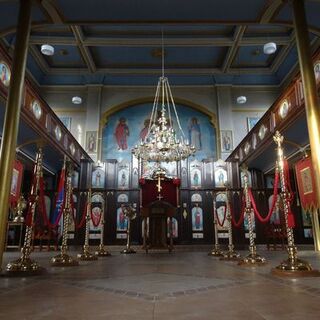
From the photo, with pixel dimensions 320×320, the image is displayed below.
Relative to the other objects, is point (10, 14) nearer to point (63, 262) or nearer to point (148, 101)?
point (63, 262)

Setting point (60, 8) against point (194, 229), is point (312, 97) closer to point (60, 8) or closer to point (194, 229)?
point (60, 8)

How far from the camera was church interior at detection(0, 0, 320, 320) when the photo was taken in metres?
3.47

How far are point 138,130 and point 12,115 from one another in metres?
11.2

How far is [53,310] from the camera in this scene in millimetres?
2361

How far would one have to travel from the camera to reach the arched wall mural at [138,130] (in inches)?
589

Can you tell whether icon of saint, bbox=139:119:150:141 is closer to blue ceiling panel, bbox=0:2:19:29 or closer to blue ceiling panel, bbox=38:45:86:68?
blue ceiling panel, bbox=38:45:86:68

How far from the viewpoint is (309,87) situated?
13.9ft

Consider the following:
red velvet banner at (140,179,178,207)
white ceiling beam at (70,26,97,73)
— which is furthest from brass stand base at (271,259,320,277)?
white ceiling beam at (70,26,97,73)

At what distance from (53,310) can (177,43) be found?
489 inches

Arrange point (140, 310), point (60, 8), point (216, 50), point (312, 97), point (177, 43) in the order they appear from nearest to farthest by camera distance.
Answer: point (140, 310)
point (312, 97)
point (60, 8)
point (177, 43)
point (216, 50)

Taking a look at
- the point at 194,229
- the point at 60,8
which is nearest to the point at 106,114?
the point at 194,229

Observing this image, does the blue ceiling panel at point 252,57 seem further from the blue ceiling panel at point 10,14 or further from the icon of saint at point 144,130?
the blue ceiling panel at point 10,14

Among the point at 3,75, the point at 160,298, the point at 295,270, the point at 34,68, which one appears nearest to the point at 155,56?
the point at 34,68

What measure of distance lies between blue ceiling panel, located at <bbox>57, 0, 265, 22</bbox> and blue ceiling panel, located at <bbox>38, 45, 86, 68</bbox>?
9400 millimetres
